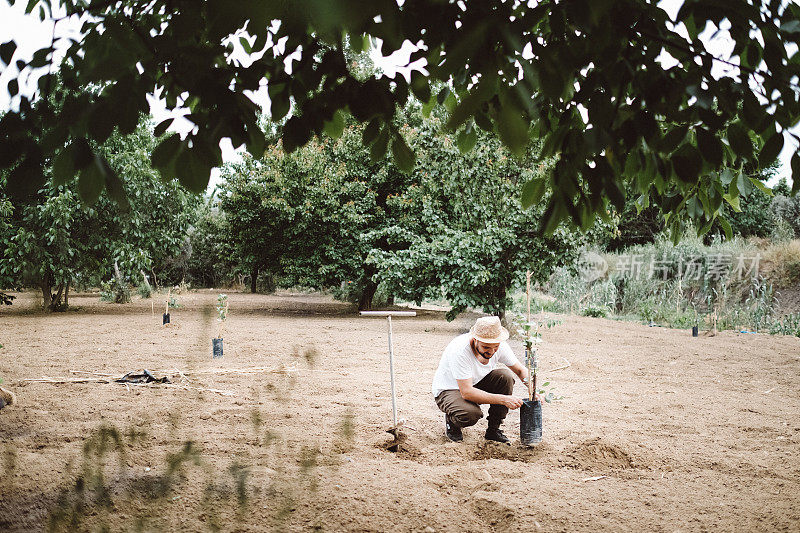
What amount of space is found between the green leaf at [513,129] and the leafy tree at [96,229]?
38.3 ft

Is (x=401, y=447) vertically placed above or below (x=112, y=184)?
below

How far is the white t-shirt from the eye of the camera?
4.23 metres

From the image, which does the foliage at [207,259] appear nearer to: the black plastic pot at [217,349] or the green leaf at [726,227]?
the black plastic pot at [217,349]

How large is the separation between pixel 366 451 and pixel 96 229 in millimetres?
11596

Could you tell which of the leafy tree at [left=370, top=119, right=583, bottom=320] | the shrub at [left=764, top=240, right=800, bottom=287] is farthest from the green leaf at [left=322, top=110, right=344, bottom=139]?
the shrub at [left=764, top=240, right=800, bottom=287]

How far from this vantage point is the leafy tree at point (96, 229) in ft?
39.3

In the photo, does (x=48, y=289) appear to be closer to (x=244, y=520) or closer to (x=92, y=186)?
(x=244, y=520)

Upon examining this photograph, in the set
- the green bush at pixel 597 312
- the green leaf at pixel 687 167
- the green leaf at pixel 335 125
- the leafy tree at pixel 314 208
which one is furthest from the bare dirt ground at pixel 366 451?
the green bush at pixel 597 312

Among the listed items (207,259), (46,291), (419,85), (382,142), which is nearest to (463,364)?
(382,142)

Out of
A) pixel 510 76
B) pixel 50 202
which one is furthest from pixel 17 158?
pixel 50 202

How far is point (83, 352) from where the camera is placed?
7723 mm

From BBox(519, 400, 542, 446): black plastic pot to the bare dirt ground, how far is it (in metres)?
0.08

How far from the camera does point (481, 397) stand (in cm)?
409

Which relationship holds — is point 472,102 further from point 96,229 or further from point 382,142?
point 96,229
